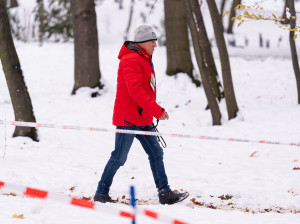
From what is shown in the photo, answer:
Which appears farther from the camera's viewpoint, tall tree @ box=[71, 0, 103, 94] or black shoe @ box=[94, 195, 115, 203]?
tall tree @ box=[71, 0, 103, 94]

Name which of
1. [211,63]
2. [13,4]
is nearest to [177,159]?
[211,63]

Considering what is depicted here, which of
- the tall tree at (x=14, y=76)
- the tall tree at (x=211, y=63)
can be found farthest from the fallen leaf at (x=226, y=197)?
the tall tree at (x=211, y=63)

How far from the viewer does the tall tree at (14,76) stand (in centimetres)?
805

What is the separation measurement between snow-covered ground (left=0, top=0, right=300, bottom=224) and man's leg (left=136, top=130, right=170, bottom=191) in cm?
28

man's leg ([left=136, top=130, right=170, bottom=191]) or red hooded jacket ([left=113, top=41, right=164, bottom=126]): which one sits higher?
red hooded jacket ([left=113, top=41, right=164, bottom=126])

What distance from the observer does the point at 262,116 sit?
1165 cm

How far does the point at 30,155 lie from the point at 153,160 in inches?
113

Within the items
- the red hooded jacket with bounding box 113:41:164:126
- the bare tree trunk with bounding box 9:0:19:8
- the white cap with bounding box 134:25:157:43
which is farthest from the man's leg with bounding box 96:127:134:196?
the bare tree trunk with bounding box 9:0:19:8

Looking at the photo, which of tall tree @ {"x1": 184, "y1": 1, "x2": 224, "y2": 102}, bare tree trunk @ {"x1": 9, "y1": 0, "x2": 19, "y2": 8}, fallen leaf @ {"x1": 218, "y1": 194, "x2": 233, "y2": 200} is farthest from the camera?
bare tree trunk @ {"x1": 9, "y1": 0, "x2": 19, "y2": 8}

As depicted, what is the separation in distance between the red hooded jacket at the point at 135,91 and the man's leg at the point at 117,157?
0.17 m

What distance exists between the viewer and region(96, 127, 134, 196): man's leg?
5168 millimetres

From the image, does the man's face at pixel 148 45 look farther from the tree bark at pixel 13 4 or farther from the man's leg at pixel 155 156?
the tree bark at pixel 13 4

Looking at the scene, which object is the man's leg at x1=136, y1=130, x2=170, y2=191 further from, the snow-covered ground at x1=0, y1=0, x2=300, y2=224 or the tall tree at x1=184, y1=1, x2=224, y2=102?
the tall tree at x1=184, y1=1, x2=224, y2=102

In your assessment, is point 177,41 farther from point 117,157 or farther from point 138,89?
point 138,89
